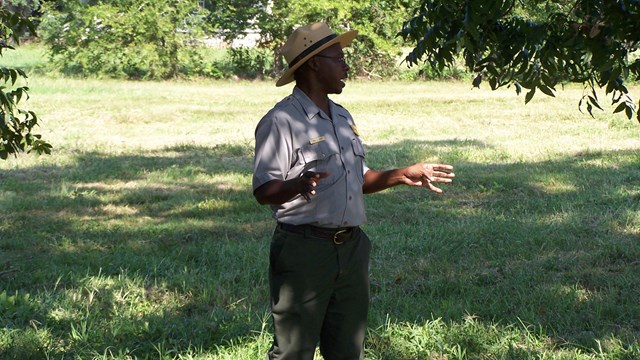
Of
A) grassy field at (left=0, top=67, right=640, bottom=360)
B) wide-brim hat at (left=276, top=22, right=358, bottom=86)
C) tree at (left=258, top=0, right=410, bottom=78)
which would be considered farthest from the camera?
tree at (left=258, top=0, right=410, bottom=78)

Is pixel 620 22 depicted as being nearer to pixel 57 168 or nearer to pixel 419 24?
pixel 419 24

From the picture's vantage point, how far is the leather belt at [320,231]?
12.5 ft

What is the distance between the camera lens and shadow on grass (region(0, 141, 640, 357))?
5695mm

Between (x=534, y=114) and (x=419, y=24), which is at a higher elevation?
(x=419, y=24)

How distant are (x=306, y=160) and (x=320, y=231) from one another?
11.2 inches

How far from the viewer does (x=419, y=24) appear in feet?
16.0

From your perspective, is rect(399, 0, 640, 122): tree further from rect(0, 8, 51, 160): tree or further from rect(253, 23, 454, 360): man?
rect(0, 8, 51, 160): tree

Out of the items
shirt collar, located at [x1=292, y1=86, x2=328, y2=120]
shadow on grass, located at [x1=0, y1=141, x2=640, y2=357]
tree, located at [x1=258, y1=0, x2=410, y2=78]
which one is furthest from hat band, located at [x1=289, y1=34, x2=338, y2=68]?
tree, located at [x1=258, y1=0, x2=410, y2=78]

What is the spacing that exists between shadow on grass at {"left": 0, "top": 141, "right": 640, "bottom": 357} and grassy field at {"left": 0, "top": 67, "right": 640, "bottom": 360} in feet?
0.07

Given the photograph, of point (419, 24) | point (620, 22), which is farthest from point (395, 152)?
point (620, 22)

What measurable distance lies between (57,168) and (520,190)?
5870mm

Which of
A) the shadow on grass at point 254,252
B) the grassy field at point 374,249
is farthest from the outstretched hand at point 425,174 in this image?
the shadow on grass at point 254,252

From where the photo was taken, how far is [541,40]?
442 centimetres

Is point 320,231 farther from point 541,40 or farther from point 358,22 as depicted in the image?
point 358,22
